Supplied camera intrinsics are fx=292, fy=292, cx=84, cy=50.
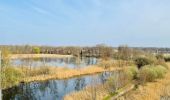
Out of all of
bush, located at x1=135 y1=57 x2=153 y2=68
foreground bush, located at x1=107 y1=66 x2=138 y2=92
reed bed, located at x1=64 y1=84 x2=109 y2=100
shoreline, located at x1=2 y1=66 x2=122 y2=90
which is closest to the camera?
reed bed, located at x1=64 y1=84 x2=109 y2=100

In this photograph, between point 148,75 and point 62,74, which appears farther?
point 62,74

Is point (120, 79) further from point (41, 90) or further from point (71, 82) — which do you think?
point (71, 82)

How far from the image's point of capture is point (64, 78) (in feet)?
122

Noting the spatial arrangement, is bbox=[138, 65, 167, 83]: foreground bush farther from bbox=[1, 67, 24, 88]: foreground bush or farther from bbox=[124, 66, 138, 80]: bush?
bbox=[1, 67, 24, 88]: foreground bush

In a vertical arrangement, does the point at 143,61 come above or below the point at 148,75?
above

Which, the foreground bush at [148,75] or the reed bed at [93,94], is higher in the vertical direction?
the foreground bush at [148,75]

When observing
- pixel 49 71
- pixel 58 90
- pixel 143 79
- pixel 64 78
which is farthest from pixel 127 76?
pixel 49 71

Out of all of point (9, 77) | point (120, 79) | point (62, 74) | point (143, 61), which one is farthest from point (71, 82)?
point (143, 61)

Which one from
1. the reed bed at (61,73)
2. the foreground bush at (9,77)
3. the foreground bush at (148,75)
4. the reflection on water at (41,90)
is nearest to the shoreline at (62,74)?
the reed bed at (61,73)

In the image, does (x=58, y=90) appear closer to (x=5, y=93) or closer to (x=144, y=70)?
(x=5, y=93)

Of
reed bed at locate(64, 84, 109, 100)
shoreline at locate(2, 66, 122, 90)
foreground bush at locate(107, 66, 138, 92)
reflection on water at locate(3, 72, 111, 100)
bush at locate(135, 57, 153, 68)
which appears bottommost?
reflection on water at locate(3, 72, 111, 100)

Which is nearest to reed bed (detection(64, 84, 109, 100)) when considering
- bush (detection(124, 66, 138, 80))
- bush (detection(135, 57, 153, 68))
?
bush (detection(124, 66, 138, 80))

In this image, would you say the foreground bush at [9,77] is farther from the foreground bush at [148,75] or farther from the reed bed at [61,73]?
the foreground bush at [148,75]

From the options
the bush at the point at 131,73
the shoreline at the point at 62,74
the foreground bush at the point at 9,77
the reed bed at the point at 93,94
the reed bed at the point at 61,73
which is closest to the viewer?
the reed bed at the point at 93,94
